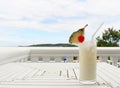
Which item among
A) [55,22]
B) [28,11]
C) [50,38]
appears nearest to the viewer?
[50,38]

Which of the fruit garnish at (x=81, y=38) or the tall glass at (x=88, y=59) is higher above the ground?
the fruit garnish at (x=81, y=38)

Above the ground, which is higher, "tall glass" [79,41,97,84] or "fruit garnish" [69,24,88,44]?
"fruit garnish" [69,24,88,44]

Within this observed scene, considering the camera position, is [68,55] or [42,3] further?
[42,3]

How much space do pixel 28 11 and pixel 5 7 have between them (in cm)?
53

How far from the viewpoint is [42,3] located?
4090mm

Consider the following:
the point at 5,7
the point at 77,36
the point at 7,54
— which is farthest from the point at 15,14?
the point at 77,36

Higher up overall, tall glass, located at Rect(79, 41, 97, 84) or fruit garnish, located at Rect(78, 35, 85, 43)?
fruit garnish, located at Rect(78, 35, 85, 43)

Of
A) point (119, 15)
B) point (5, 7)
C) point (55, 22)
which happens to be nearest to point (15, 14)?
point (5, 7)

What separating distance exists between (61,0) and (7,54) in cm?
156

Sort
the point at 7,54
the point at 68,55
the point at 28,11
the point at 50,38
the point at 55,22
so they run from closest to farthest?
the point at 7,54 < the point at 68,55 < the point at 50,38 < the point at 55,22 < the point at 28,11

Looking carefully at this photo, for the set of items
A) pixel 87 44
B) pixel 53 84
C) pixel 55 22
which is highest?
pixel 55 22

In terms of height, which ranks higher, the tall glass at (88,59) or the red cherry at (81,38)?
the red cherry at (81,38)

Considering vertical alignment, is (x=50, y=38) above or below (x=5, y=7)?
below

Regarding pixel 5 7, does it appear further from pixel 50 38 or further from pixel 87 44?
pixel 87 44
